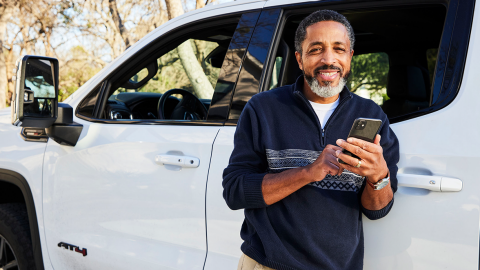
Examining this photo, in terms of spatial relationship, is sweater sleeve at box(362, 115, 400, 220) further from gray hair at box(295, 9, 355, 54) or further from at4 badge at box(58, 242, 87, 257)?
at4 badge at box(58, 242, 87, 257)

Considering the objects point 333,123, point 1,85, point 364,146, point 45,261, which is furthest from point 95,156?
point 1,85

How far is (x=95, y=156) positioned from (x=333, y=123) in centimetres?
132

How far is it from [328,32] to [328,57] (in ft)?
0.28

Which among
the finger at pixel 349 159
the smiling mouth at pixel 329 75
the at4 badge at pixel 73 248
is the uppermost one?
the smiling mouth at pixel 329 75

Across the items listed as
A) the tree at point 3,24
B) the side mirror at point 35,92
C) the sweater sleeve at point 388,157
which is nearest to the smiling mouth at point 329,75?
the sweater sleeve at point 388,157

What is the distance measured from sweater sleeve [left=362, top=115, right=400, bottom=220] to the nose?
0.28m

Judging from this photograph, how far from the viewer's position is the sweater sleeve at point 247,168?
4.85 feet

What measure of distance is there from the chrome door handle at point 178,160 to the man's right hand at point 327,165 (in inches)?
28.5

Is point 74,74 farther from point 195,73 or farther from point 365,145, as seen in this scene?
point 365,145

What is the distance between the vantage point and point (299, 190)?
4.89 ft

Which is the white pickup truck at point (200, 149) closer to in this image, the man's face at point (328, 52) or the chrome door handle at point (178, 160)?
the chrome door handle at point (178, 160)

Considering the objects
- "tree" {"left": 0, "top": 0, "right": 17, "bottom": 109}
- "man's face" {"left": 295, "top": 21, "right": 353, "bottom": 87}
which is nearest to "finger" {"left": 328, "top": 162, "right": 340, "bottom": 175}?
"man's face" {"left": 295, "top": 21, "right": 353, "bottom": 87}

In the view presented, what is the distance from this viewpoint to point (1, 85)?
1758 cm

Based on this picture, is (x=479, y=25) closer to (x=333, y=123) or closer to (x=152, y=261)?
(x=333, y=123)
